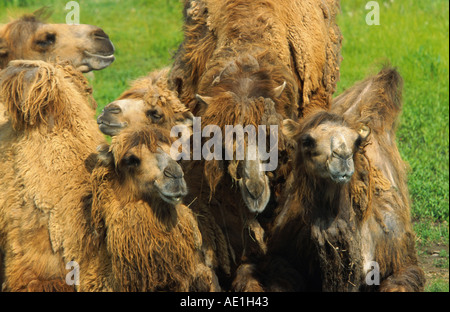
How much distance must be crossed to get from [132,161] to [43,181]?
0.91 metres

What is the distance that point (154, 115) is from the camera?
651 cm

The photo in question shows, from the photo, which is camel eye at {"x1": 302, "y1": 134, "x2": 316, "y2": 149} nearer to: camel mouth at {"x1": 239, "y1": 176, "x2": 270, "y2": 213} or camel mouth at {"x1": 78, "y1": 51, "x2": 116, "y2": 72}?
camel mouth at {"x1": 239, "y1": 176, "x2": 270, "y2": 213}

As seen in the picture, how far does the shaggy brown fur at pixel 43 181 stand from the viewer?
6.14 m

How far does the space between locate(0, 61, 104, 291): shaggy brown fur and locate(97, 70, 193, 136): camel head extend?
0.31 m

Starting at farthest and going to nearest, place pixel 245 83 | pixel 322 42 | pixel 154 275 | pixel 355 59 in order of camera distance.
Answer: pixel 355 59, pixel 322 42, pixel 245 83, pixel 154 275

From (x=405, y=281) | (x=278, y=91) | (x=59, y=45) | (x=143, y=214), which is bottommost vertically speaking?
(x=405, y=281)

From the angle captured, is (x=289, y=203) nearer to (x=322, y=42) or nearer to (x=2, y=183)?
(x=322, y=42)

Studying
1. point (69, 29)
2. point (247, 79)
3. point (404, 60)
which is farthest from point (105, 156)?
point (404, 60)

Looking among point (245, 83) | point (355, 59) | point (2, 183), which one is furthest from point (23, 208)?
point (355, 59)

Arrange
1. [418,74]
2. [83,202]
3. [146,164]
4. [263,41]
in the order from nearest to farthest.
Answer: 1. [146,164]
2. [83,202]
3. [263,41]
4. [418,74]

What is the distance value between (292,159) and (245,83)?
2.08 ft

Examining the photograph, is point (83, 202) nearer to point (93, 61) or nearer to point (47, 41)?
point (93, 61)

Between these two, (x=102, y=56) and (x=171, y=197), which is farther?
(x=102, y=56)

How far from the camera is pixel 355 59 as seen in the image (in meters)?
13.0
